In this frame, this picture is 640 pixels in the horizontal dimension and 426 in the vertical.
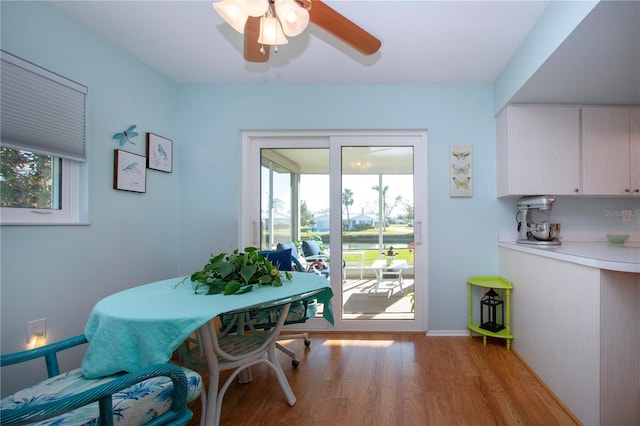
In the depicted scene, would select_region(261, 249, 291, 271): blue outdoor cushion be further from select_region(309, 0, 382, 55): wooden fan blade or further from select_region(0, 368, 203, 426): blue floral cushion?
select_region(309, 0, 382, 55): wooden fan blade

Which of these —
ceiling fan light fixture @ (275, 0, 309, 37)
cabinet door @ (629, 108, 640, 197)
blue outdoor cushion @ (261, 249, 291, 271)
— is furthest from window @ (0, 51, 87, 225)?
cabinet door @ (629, 108, 640, 197)

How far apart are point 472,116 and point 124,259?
3.23m

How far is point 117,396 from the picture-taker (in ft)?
3.92

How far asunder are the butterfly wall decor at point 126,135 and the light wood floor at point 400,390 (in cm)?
196

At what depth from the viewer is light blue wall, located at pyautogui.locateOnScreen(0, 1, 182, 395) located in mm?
1724

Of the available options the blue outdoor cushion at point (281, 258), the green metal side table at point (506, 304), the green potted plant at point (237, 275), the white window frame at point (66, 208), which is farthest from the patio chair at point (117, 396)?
the green metal side table at point (506, 304)

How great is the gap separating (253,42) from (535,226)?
2514 mm

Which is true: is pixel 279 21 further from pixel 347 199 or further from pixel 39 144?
pixel 347 199

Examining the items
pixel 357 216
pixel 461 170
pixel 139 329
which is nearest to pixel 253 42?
pixel 139 329

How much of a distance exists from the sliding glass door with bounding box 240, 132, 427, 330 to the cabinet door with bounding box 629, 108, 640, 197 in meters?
1.63

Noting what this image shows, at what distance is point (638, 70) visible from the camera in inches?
81.0

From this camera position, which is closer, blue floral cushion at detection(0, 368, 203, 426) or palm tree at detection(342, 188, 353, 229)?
blue floral cushion at detection(0, 368, 203, 426)

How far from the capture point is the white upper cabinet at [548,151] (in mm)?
2629

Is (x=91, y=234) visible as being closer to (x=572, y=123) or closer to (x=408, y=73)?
(x=408, y=73)
